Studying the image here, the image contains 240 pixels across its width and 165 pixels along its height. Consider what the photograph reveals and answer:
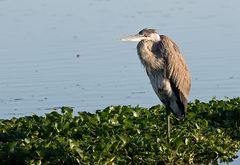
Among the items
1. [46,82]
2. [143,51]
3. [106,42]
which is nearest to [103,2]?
[106,42]

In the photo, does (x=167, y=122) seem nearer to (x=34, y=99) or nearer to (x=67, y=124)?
(x=67, y=124)

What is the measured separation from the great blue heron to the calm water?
3236 mm

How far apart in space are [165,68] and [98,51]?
6577 millimetres

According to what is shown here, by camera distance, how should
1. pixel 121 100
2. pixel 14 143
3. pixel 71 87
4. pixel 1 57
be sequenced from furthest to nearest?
pixel 1 57
pixel 71 87
pixel 121 100
pixel 14 143

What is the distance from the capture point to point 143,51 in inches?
373

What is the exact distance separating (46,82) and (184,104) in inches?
196

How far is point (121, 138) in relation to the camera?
8.80m

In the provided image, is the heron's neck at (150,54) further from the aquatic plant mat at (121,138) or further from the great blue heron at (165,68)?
the aquatic plant mat at (121,138)

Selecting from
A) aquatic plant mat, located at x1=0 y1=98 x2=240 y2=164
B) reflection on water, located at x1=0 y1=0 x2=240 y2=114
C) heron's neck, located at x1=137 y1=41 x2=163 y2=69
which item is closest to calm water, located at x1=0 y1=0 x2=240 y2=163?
reflection on water, located at x1=0 y1=0 x2=240 y2=114

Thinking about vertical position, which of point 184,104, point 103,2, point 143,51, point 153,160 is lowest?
point 153,160

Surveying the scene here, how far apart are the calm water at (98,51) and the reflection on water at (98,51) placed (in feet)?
0.05

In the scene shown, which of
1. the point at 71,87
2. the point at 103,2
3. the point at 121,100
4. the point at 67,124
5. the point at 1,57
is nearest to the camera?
the point at 67,124

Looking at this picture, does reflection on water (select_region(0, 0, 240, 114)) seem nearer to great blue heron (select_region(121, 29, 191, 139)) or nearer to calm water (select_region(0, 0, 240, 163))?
calm water (select_region(0, 0, 240, 163))

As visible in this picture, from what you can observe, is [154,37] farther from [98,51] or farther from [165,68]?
[98,51]
